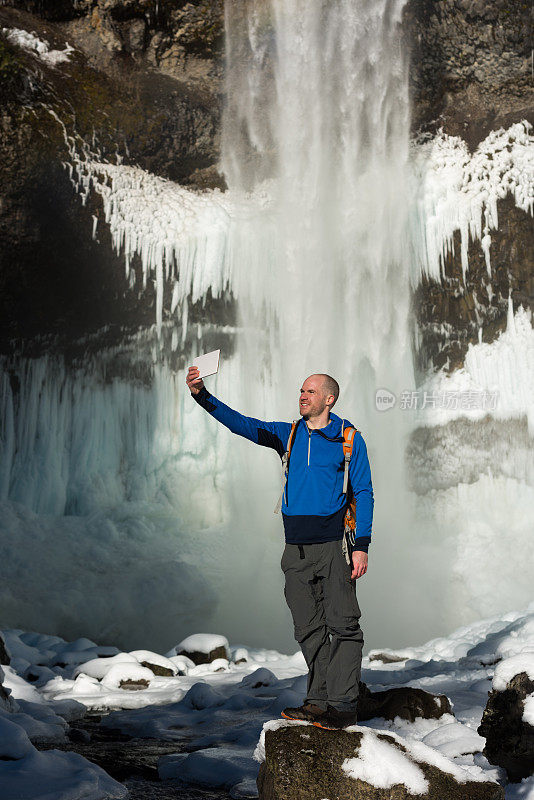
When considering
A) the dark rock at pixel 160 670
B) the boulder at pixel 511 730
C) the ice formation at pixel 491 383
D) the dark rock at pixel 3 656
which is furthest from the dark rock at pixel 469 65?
the boulder at pixel 511 730

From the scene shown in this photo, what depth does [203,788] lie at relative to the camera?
10.3ft

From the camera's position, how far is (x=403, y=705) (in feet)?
13.3

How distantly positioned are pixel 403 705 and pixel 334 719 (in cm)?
132

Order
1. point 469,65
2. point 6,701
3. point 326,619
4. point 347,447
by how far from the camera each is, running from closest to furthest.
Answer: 1. point 326,619
2. point 347,447
3. point 6,701
4. point 469,65

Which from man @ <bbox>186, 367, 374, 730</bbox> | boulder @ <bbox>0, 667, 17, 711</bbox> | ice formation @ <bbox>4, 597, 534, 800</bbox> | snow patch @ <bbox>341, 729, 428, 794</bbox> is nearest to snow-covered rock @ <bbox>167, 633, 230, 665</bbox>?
ice formation @ <bbox>4, 597, 534, 800</bbox>

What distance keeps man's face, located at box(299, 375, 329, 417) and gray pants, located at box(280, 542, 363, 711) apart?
22.5 inches

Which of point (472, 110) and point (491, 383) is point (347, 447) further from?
point (472, 110)

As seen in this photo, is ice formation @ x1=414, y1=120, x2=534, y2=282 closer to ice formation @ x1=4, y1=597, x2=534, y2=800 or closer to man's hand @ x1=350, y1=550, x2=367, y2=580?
ice formation @ x1=4, y1=597, x2=534, y2=800

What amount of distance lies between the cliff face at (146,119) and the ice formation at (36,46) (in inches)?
5.3

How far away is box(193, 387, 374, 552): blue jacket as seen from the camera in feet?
10.3

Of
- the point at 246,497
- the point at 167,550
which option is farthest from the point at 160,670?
the point at 246,497

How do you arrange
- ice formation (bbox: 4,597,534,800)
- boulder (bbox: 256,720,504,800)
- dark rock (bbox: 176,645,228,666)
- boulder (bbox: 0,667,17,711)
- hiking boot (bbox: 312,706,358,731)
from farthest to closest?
dark rock (bbox: 176,645,228,666) < boulder (bbox: 0,667,17,711) < hiking boot (bbox: 312,706,358,731) < ice formation (bbox: 4,597,534,800) < boulder (bbox: 256,720,504,800)

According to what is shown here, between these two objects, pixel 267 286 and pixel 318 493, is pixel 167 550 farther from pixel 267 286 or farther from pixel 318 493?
pixel 318 493

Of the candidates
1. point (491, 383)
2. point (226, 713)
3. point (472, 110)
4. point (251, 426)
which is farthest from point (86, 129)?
point (251, 426)
